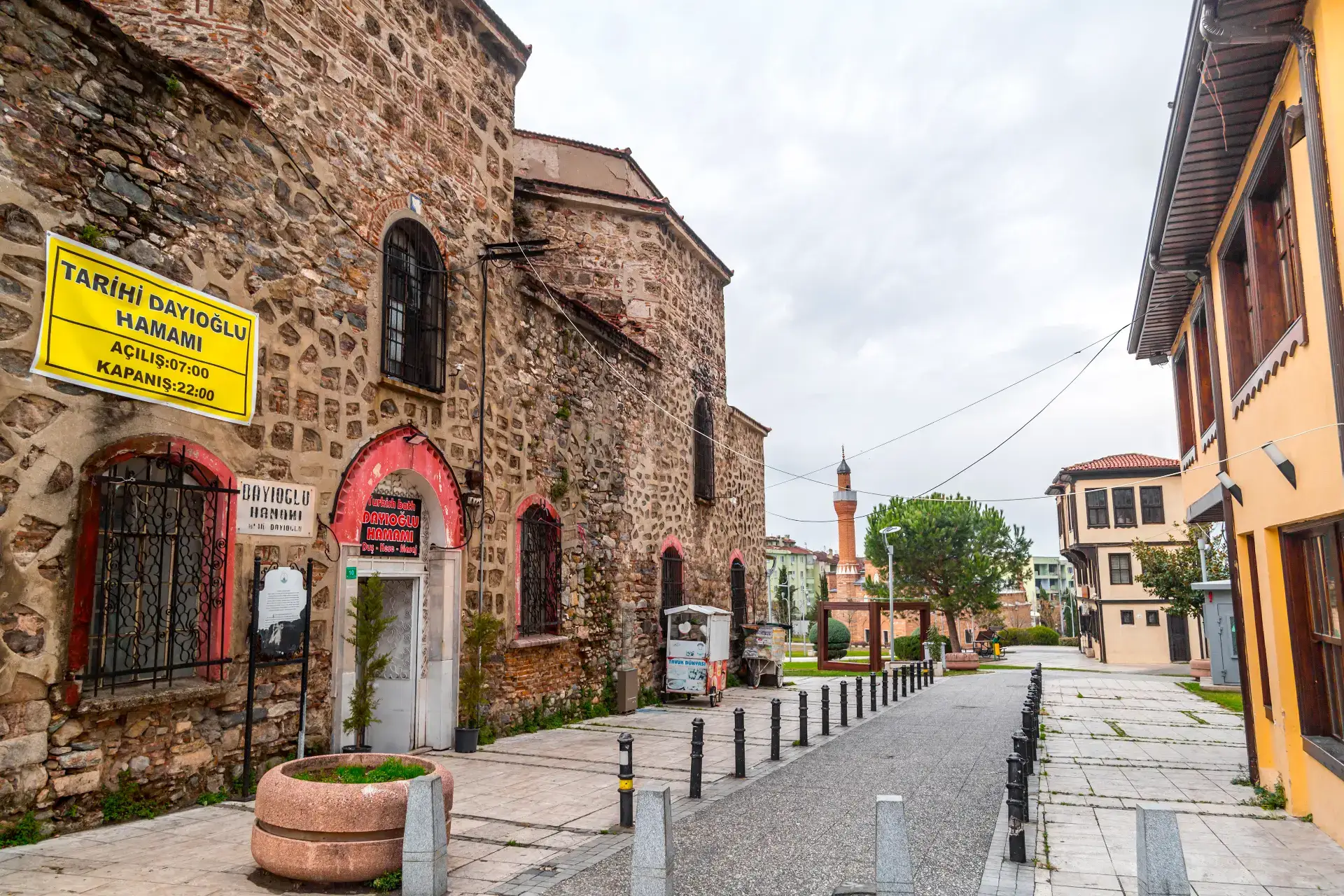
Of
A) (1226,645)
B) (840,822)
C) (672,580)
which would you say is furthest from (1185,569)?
(840,822)

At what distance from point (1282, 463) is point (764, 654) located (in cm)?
1484

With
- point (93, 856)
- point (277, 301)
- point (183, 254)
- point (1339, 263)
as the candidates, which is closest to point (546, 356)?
point (277, 301)

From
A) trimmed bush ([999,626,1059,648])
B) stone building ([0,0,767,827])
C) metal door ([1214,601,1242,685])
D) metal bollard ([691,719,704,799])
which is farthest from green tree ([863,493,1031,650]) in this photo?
metal bollard ([691,719,704,799])

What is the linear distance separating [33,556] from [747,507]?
748 inches

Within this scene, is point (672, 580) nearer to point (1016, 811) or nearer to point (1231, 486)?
point (1231, 486)

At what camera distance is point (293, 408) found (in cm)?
865

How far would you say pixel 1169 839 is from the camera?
430 centimetres

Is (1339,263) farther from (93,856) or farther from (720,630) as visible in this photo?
(720,630)

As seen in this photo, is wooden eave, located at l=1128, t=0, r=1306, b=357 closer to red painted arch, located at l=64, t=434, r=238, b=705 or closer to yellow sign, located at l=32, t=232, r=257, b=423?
yellow sign, located at l=32, t=232, r=257, b=423

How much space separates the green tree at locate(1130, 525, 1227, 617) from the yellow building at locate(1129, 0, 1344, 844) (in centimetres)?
2088

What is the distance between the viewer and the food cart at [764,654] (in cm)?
2069

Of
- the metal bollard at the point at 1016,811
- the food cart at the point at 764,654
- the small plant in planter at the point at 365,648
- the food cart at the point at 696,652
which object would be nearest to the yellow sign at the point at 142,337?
the small plant in planter at the point at 365,648

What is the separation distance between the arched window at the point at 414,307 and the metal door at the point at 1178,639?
38.6 metres

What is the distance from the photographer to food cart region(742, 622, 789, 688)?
20.7m
